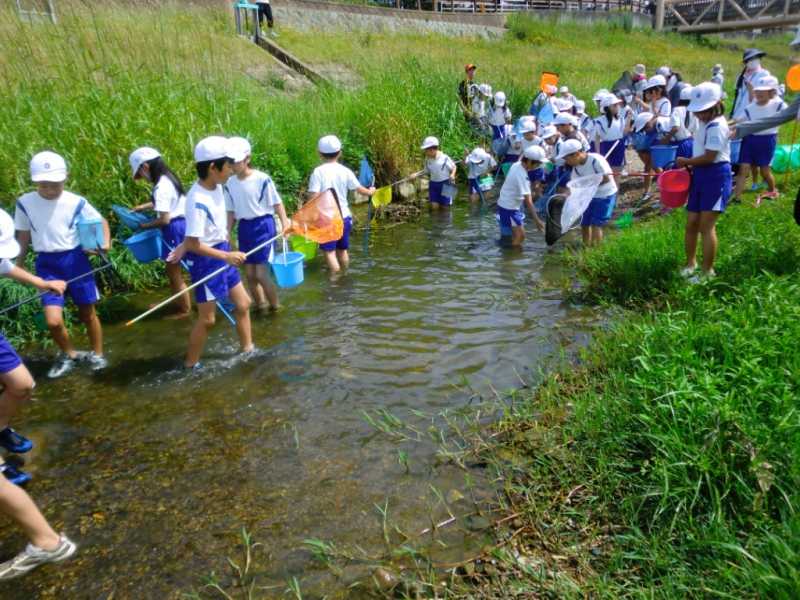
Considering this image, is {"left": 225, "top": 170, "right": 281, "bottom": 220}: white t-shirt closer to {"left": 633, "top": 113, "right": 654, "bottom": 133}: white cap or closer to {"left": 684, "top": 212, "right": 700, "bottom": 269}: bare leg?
{"left": 684, "top": 212, "right": 700, "bottom": 269}: bare leg

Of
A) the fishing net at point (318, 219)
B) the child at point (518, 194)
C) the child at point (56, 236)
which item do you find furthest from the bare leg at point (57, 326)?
the child at point (518, 194)

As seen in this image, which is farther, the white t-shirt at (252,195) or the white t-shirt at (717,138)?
the white t-shirt at (252,195)

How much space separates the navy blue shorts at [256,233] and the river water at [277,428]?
0.71m

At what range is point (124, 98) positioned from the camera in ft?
22.9

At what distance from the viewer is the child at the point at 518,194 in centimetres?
784

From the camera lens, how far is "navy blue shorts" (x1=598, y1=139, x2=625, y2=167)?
33.3ft

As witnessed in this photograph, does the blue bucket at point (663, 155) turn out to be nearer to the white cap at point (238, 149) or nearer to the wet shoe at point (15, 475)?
the white cap at point (238, 149)

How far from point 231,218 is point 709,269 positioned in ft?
15.6

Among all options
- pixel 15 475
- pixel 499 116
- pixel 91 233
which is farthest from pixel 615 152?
pixel 15 475

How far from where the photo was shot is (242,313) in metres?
4.93

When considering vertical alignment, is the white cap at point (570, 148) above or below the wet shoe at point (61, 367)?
above

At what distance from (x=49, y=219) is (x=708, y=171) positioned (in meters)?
5.99

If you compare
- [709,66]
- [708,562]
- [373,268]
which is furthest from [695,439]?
[709,66]

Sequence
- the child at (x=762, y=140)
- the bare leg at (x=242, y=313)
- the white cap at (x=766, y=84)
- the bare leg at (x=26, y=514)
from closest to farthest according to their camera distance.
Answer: the bare leg at (x=26, y=514) < the bare leg at (x=242, y=313) < the white cap at (x=766, y=84) < the child at (x=762, y=140)
